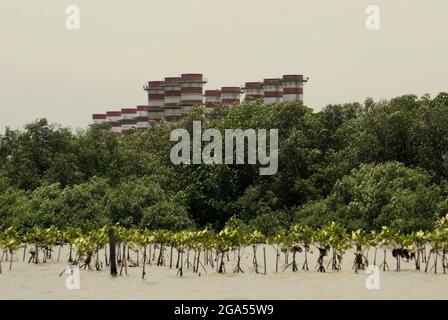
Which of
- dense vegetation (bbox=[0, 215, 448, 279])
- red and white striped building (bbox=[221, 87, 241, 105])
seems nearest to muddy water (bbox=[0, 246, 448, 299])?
dense vegetation (bbox=[0, 215, 448, 279])

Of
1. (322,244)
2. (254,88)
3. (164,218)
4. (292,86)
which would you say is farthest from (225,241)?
(254,88)

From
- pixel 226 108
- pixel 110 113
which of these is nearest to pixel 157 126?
→ pixel 226 108

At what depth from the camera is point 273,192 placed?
148 ft

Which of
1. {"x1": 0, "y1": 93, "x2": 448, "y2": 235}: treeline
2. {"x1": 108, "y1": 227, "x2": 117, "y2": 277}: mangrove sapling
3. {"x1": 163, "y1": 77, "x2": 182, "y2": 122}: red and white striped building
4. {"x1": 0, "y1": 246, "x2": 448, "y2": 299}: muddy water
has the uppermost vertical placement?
{"x1": 163, "y1": 77, "x2": 182, "y2": 122}: red and white striped building

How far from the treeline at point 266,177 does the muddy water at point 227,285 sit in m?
10.3

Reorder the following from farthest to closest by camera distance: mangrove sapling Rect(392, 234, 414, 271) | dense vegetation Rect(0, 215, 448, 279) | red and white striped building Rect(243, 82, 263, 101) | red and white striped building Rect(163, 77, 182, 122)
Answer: red and white striped building Rect(163, 77, 182, 122)
red and white striped building Rect(243, 82, 263, 101)
dense vegetation Rect(0, 215, 448, 279)
mangrove sapling Rect(392, 234, 414, 271)

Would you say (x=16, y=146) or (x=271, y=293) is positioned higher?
(x=16, y=146)

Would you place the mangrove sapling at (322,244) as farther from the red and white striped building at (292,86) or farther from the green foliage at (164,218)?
the red and white striped building at (292,86)

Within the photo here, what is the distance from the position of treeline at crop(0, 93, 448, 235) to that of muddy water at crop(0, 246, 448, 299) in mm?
10290

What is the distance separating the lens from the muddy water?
21766 mm

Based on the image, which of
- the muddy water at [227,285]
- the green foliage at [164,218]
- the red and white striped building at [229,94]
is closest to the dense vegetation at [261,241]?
the muddy water at [227,285]

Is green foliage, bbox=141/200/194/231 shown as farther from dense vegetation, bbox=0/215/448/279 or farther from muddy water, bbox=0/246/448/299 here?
muddy water, bbox=0/246/448/299

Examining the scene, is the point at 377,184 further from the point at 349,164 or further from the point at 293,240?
the point at 293,240

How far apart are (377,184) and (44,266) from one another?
15.3m
